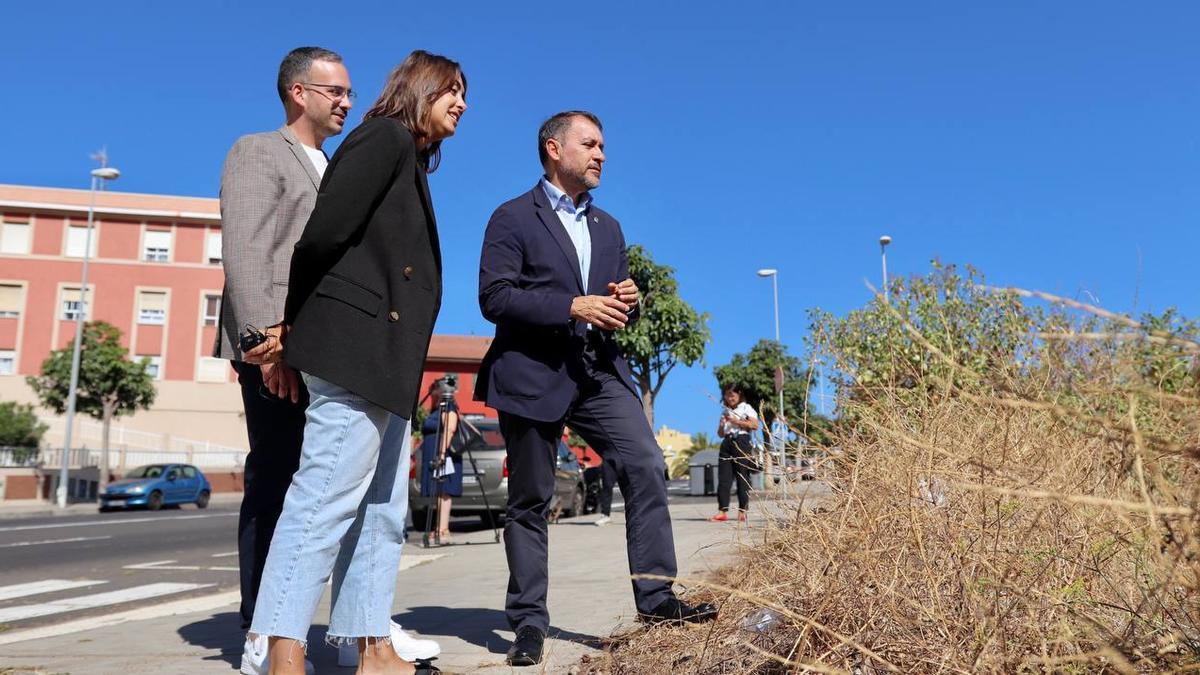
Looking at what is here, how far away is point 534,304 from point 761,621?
1.31 m

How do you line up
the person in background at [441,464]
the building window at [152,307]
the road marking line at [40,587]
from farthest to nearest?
the building window at [152,307] < the person in background at [441,464] < the road marking line at [40,587]

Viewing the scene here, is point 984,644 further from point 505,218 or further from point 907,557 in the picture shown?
point 505,218

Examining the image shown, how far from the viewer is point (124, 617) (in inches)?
196

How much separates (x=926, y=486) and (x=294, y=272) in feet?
6.22

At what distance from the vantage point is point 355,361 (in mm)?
2699

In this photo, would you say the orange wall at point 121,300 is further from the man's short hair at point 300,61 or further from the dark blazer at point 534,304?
the dark blazer at point 534,304

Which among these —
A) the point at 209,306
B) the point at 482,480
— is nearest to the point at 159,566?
the point at 482,480

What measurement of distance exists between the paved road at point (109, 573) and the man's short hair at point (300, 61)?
2.46 meters

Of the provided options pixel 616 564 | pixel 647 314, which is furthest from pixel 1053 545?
pixel 647 314

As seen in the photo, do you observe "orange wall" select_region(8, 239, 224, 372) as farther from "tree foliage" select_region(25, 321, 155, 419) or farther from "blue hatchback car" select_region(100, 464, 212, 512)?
"blue hatchback car" select_region(100, 464, 212, 512)

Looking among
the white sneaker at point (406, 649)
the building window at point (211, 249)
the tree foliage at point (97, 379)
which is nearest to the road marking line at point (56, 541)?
the white sneaker at point (406, 649)

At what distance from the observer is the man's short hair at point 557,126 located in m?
3.79

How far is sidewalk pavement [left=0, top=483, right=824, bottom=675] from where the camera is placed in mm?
3252

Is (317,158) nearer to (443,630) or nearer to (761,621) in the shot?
(443,630)
